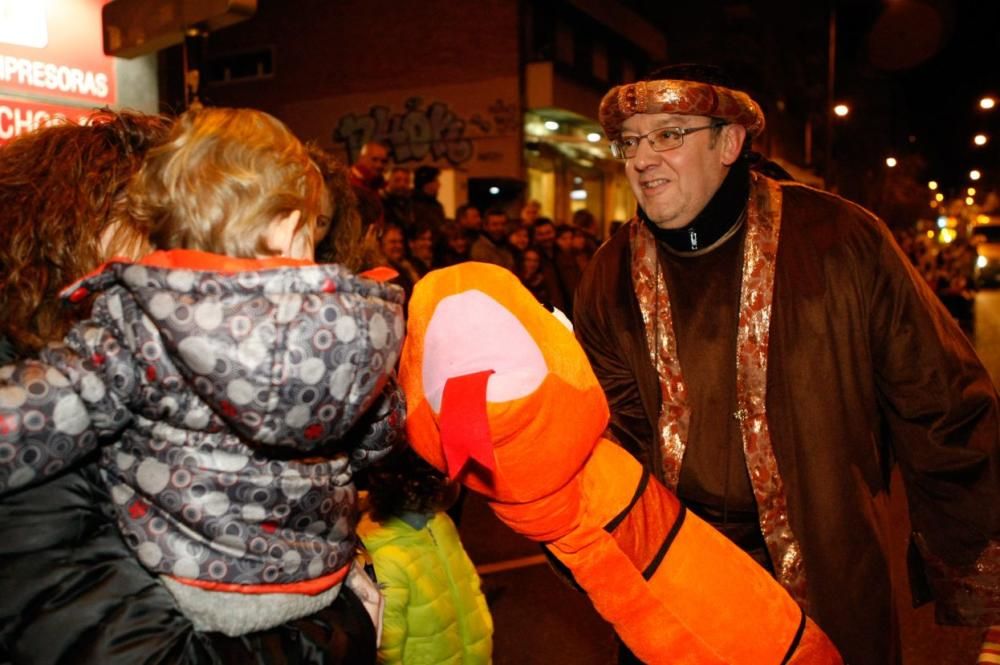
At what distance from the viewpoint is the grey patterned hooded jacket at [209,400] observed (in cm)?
142

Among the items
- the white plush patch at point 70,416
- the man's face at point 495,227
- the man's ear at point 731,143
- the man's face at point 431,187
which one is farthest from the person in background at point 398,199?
the white plush patch at point 70,416

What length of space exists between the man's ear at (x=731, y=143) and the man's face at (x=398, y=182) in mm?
6158

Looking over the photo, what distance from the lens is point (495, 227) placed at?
10141 mm

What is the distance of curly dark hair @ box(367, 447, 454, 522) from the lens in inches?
103

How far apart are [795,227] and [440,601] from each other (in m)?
1.58

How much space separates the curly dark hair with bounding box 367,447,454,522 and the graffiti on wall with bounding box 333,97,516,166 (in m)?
18.7

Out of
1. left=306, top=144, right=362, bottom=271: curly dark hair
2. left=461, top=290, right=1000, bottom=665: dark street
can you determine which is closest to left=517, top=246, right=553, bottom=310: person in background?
left=461, top=290, right=1000, bottom=665: dark street

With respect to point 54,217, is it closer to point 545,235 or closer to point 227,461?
point 227,461

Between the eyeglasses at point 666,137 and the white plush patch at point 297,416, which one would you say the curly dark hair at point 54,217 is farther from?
the eyeglasses at point 666,137

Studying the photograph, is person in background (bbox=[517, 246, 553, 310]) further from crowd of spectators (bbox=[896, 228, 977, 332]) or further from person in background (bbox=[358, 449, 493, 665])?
crowd of spectators (bbox=[896, 228, 977, 332])

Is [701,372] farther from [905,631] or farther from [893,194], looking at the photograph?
[893,194]

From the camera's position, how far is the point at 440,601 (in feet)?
9.39

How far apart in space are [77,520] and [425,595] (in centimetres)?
148

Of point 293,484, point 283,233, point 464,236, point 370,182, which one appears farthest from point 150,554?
point 464,236
